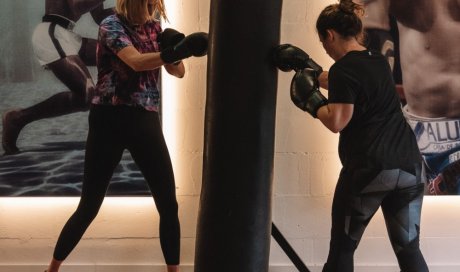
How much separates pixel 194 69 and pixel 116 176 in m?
0.61

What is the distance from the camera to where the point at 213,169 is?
143 cm

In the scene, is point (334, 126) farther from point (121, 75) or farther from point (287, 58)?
point (121, 75)

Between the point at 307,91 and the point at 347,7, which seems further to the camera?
the point at 347,7

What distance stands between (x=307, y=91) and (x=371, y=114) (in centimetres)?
25

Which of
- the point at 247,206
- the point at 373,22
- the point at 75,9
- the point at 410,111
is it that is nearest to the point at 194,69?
the point at 75,9

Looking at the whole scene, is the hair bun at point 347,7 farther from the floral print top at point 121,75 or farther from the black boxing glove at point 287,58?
the floral print top at point 121,75

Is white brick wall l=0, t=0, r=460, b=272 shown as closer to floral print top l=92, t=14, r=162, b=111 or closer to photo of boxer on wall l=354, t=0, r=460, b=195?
photo of boxer on wall l=354, t=0, r=460, b=195

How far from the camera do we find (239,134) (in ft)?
4.54

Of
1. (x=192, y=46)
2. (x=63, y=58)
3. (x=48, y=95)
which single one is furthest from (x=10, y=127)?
(x=192, y=46)

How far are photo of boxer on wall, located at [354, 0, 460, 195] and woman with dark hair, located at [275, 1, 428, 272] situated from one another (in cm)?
81

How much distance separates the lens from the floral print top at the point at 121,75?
5.99 feet

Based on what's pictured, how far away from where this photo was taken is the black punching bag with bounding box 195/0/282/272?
1355mm

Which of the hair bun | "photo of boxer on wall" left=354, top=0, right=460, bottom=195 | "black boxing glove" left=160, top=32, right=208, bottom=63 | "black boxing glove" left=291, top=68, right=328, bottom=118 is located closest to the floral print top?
"black boxing glove" left=160, top=32, right=208, bottom=63

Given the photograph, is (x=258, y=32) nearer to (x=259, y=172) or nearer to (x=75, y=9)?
(x=259, y=172)
